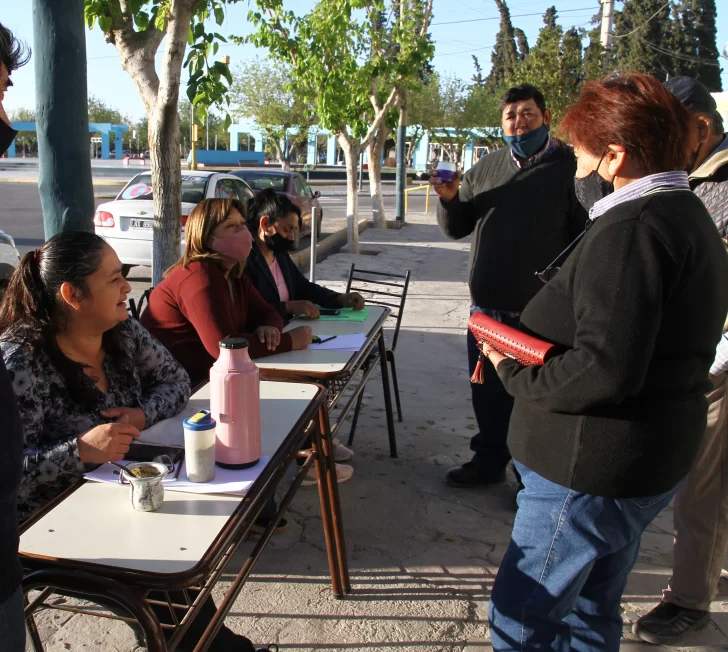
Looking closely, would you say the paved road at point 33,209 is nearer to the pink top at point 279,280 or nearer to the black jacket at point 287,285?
the black jacket at point 287,285

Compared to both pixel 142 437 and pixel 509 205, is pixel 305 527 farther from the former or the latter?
pixel 509 205

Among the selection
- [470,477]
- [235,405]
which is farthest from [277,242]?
[235,405]

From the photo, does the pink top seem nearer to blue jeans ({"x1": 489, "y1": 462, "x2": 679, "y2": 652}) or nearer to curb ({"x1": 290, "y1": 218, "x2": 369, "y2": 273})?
blue jeans ({"x1": 489, "y1": 462, "x2": 679, "y2": 652})

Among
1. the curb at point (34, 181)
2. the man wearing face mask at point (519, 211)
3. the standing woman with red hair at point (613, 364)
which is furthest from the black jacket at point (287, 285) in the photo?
the curb at point (34, 181)

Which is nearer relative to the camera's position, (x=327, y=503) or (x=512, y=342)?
(x=512, y=342)

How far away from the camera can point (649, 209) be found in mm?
1551

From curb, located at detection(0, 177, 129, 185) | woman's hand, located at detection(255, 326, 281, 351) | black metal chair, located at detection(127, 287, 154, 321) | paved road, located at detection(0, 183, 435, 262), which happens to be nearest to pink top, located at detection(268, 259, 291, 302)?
black metal chair, located at detection(127, 287, 154, 321)

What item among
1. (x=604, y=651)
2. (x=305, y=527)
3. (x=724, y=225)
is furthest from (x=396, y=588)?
(x=724, y=225)

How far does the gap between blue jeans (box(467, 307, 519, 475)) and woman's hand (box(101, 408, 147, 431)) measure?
190cm

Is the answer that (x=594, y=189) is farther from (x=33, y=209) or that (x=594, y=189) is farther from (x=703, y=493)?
(x=33, y=209)

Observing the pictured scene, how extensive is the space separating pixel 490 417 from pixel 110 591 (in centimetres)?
260

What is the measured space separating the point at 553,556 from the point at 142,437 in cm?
122

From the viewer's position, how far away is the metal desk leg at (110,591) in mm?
1368

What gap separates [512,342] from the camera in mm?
1787
